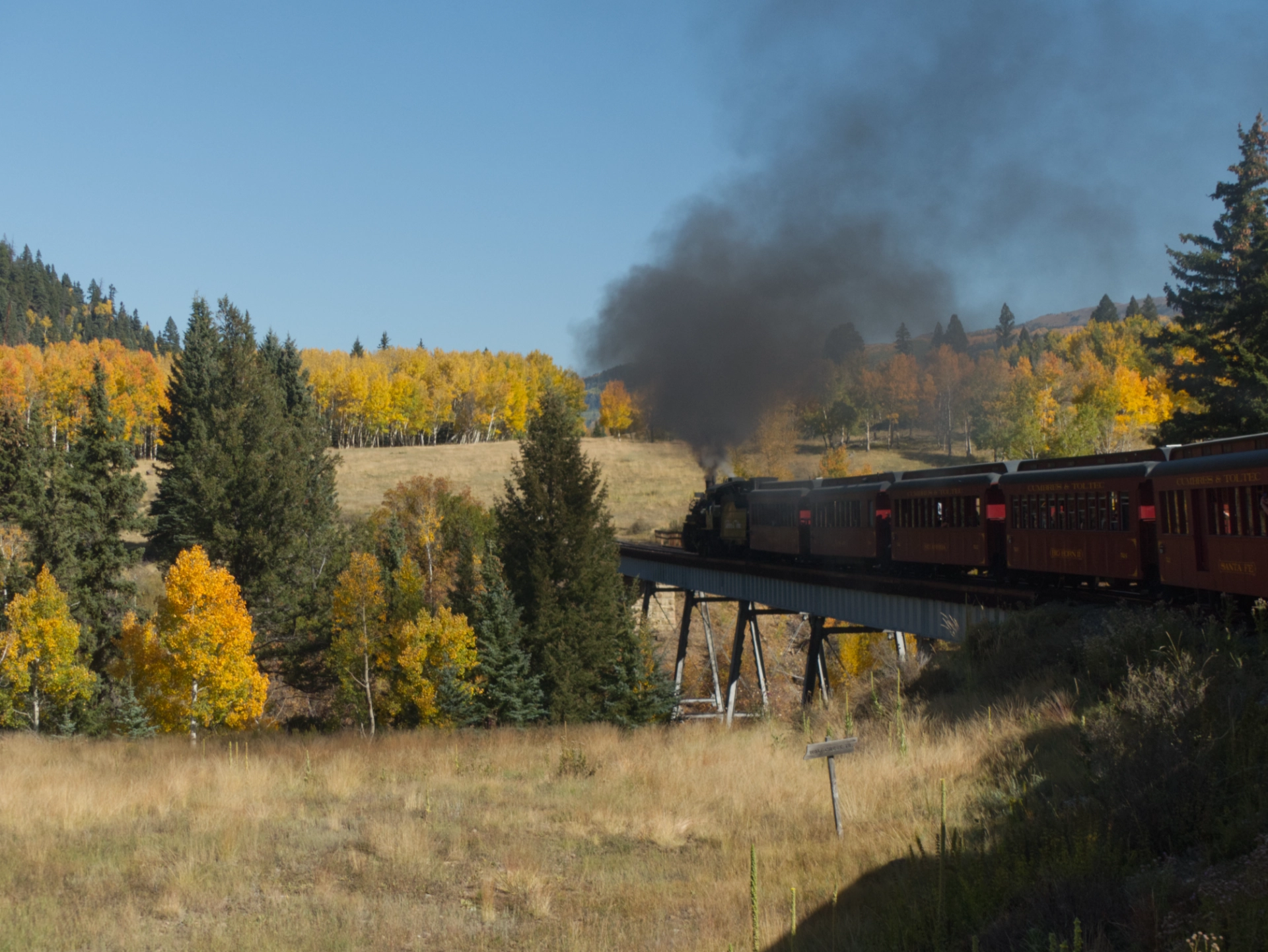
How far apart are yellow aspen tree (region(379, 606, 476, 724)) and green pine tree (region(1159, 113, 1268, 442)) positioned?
28.1 meters

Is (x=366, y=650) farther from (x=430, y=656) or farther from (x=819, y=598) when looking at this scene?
(x=819, y=598)

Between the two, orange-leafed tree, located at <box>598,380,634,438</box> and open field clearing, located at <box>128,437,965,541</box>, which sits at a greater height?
orange-leafed tree, located at <box>598,380,634,438</box>

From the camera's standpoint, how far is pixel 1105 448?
8269 cm

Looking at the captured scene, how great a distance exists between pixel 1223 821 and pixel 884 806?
466cm

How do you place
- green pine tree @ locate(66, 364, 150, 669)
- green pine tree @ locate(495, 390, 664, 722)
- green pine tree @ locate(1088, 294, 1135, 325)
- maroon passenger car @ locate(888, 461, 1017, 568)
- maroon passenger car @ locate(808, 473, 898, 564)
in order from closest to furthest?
maroon passenger car @ locate(888, 461, 1017, 568)
maroon passenger car @ locate(808, 473, 898, 564)
green pine tree @ locate(495, 390, 664, 722)
green pine tree @ locate(66, 364, 150, 669)
green pine tree @ locate(1088, 294, 1135, 325)

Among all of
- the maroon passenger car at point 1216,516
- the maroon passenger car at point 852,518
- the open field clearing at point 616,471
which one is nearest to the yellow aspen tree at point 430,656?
the maroon passenger car at point 852,518

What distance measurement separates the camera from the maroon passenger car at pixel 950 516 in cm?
2202

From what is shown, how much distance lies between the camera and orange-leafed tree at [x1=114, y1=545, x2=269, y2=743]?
3578 cm

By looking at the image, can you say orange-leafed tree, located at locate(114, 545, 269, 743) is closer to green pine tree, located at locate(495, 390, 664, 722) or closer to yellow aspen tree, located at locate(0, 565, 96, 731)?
yellow aspen tree, located at locate(0, 565, 96, 731)

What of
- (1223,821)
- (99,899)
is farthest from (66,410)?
(1223,821)

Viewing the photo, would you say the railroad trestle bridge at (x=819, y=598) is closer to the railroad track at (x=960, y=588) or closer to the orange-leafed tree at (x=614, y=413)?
the railroad track at (x=960, y=588)

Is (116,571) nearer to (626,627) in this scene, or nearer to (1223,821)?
(626,627)

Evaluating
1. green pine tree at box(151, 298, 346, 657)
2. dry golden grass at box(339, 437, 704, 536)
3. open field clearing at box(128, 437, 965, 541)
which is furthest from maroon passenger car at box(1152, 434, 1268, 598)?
open field clearing at box(128, 437, 965, 541)

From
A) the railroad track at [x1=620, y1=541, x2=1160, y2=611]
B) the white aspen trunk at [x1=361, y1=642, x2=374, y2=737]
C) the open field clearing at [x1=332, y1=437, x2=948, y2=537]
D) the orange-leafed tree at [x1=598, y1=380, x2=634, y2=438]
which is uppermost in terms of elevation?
the orange-leafed tree at [x1=598, y1=380, x2=634, y2=438]
